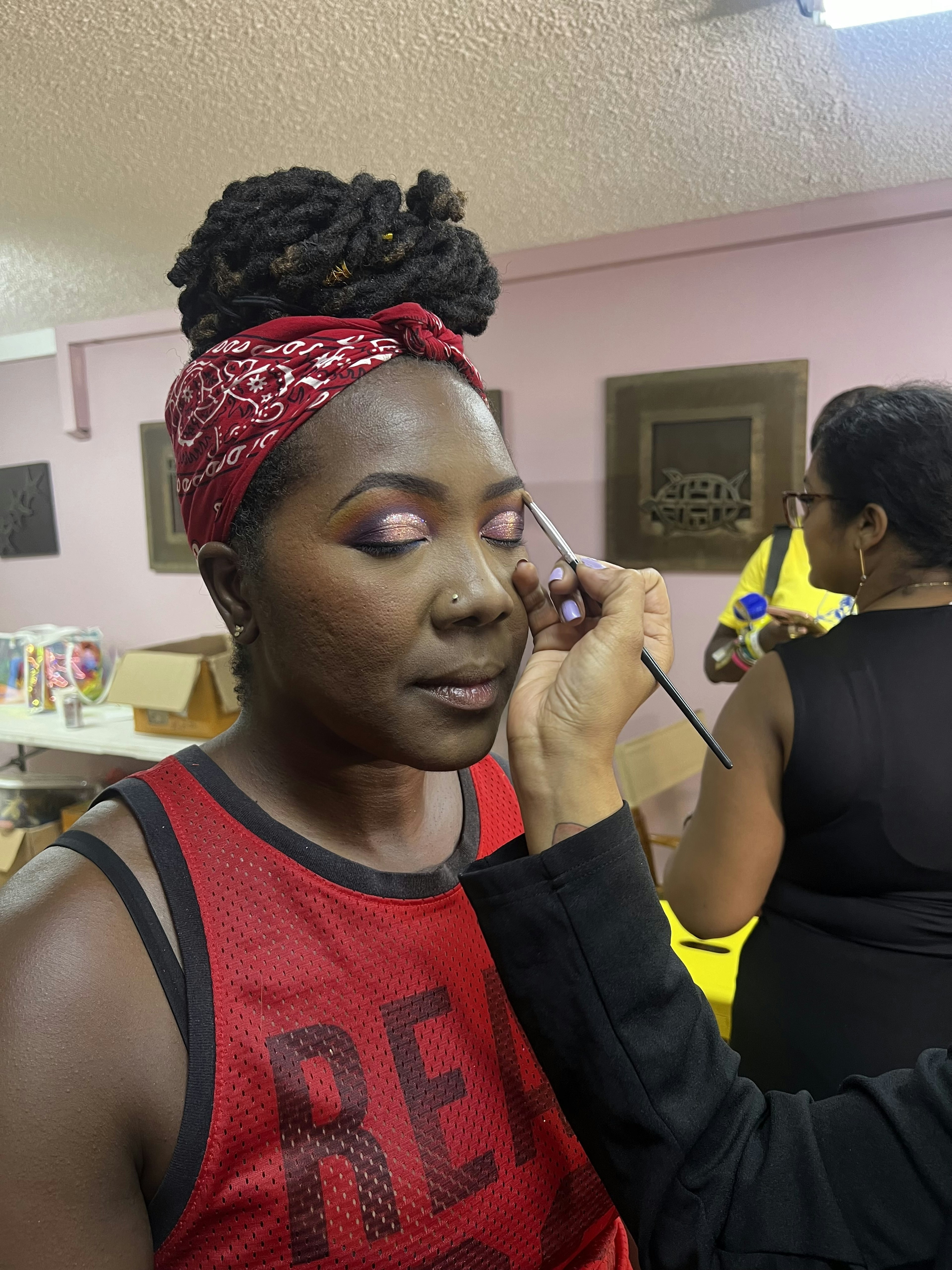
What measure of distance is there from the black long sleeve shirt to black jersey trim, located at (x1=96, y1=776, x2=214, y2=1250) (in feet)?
0.74

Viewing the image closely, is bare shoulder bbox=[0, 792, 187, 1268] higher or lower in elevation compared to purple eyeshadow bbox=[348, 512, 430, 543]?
lower

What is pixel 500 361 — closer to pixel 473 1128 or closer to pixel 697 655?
pixel 697 655

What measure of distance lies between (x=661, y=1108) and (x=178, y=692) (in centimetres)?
285

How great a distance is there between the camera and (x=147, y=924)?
0.68 metres

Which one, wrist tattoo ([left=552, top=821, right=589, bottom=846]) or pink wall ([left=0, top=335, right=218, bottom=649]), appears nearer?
wrist tattoo ([left=552, top=821, right=589, bottom=846])

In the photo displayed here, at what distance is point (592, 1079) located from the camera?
2.08ft

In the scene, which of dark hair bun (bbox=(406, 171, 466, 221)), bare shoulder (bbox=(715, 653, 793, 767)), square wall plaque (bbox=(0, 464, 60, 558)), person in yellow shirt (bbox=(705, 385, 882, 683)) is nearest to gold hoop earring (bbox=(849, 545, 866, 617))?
bare shoulder (bbox=(715, 653, 793, 767))

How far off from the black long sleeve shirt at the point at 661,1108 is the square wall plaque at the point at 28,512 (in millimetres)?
4821

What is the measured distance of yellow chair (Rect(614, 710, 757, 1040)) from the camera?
77.4 inches

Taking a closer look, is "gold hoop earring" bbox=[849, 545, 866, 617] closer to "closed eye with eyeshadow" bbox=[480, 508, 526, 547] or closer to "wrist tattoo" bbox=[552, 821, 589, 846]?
"closed eye with eyeshadow" bbox=[480, 508, 526, 547]

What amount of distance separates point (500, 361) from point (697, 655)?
4.76 feet

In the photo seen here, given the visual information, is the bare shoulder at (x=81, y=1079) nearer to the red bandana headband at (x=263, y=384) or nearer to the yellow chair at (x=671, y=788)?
the red bandana headband at (x=263, y=384)

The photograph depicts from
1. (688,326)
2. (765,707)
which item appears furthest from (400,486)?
(688,326)

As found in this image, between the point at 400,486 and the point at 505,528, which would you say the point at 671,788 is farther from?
the point at 400,486
